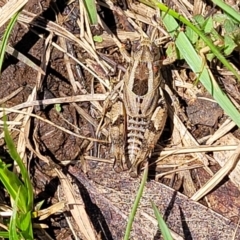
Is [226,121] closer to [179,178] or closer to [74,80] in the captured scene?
[179,178]

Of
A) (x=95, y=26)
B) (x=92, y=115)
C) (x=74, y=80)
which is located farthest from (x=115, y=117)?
(x=95, y=26)

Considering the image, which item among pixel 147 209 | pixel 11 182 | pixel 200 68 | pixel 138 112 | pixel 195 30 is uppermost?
pixel 195 30

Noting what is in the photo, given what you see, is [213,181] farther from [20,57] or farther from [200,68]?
[20,57]

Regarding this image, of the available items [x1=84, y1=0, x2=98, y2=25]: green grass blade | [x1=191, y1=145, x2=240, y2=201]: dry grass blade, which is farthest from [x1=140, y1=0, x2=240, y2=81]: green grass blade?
[x1=191, y1=145, x2=240, y2=201]: dry grass blade

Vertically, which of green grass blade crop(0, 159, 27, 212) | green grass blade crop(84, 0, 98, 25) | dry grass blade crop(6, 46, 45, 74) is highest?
green grass blade crop(84, 0, 98, 25)

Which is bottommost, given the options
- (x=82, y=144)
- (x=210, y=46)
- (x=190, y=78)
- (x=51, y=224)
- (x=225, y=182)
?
(x=51, y=224)

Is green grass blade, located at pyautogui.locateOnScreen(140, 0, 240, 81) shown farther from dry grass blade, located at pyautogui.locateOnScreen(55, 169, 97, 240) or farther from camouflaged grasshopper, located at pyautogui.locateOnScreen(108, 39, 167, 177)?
dry grass blade, located at pyautogui.locateOnScreen(55, 169, 97, 240)

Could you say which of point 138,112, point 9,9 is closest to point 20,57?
point 9,9
